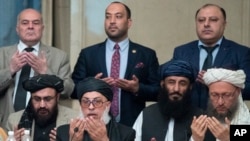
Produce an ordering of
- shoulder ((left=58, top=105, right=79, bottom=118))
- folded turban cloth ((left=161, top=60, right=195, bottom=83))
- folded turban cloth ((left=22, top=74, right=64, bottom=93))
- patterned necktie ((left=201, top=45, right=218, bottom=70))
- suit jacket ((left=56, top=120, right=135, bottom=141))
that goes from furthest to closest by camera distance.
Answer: patterned necktie ((left=201, top=45, right=218, bottom=70)) < shoulder ((left=58, top=105, right=79, bottom=118)) < folded turban cloth ((left=22, top=74, right=64, bottom=93)) < folded turban cloth ((left=161, top=60, right=195, bottom=83)) < suit jacket ((left=56, top=120, right=135, bottom=141))

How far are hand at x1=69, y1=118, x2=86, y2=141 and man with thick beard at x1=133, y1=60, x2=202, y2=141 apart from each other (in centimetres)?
68

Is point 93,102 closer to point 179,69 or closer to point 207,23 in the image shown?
point 179,69

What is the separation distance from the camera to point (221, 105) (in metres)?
11.0

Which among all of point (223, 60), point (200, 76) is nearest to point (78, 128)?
point (200, 76)

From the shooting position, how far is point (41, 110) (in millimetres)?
11406

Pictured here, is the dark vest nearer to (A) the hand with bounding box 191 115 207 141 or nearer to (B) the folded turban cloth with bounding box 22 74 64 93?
(A) the hand with bounding box 191 115 207 141

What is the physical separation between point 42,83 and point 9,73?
0.44 m

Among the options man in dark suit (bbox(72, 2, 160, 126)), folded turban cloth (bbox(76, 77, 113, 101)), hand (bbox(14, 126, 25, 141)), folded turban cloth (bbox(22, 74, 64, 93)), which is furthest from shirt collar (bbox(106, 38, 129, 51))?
hand (bbox(14, 126, 25, 141))

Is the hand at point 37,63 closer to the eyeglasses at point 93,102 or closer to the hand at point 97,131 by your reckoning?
the eyeglasses at point 93,102

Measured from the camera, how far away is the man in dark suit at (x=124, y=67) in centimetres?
1172

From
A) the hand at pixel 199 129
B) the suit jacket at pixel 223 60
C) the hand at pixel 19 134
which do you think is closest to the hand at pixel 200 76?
the suit jacket at pixel 223 60

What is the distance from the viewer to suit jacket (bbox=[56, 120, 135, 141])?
10.7 metres

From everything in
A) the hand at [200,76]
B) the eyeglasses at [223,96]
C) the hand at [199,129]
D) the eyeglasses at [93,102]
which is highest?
the hand at [200,76]

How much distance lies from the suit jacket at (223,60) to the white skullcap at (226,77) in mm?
328
